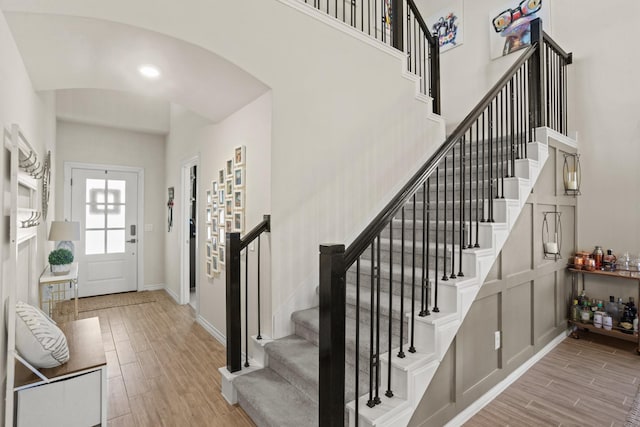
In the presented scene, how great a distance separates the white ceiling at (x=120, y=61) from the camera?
2004 millimetres

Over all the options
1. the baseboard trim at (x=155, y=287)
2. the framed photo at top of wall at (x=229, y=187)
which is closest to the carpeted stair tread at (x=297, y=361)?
the framed photo at top of wall at (x=229, y=187)

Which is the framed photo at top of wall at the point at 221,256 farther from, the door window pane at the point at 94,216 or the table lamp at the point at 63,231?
the door window pane at the point at 94,216

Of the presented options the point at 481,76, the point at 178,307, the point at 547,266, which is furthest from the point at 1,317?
the point at 481,76

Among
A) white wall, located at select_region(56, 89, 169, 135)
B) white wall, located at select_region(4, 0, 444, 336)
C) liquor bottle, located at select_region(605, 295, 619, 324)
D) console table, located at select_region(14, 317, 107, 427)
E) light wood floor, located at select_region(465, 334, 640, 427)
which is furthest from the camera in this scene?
white wall, located at select_region(56, 89, 169, 135)

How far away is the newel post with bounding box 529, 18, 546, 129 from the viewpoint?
124 inches

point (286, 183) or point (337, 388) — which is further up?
point (286, 183)

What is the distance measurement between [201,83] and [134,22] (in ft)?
2.59

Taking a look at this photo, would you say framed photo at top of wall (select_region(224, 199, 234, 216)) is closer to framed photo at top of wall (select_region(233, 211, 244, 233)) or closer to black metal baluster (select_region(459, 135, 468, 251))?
framed photo at top of wall (select_region(233, 211, 244, 233))

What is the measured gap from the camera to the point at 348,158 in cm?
315

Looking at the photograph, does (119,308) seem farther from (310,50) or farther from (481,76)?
(481,76)

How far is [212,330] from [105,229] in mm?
3263

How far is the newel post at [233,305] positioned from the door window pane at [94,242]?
428 cm

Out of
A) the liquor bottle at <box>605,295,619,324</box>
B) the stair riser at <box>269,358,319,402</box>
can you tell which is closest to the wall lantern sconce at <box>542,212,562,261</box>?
the liquor bottle at <box>605,295,619,324</box>

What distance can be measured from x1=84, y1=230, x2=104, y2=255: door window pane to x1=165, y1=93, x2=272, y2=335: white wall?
1057 millimetres
